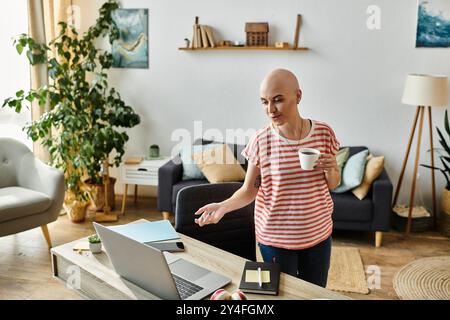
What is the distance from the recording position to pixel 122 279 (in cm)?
177

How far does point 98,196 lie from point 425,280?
283cm

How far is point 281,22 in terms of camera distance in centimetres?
458

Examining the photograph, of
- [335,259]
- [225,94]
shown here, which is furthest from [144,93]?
[335,259]

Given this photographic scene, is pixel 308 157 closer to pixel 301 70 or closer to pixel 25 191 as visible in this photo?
pixel 25 191

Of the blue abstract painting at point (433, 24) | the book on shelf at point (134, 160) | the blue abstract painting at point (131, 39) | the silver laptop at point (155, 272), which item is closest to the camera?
the silver laptop at point (155, 272)

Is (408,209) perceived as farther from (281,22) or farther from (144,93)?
(144,93)

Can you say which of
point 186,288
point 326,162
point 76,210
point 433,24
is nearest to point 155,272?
point 186,288

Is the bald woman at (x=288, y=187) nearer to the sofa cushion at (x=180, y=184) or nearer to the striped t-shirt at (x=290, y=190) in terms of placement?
the striped t-shirt at (x=290, y=190)

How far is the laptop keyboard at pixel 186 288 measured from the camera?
1.65 metres

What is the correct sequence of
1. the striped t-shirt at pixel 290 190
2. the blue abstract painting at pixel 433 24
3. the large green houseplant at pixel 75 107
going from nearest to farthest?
1. the striped t-shirt at pixel 290 190
2. the large green houseplant at pixel 75 107
3. the blue abstract painting at pixel 433 24

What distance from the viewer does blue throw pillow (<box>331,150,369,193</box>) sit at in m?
4.05

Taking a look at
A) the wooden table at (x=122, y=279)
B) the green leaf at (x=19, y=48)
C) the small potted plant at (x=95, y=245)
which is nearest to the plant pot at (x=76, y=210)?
the green leaf at (x=19, y=48)

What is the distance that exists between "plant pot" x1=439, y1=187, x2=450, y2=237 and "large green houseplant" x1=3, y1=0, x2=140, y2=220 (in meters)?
2.76

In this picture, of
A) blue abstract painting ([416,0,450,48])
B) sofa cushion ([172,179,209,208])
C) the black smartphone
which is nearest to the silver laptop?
the black smartphone
